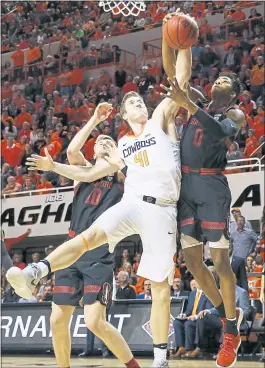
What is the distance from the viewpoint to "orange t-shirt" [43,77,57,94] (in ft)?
66.7

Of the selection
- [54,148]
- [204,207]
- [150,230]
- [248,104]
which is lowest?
[54,148]

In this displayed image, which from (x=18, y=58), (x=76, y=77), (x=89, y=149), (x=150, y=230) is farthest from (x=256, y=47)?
(x=150, y=230)

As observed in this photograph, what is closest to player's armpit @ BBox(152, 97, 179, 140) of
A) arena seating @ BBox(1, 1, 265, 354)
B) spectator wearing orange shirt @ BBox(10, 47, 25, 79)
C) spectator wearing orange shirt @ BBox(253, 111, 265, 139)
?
arena seating @ BBox(1, 1, 265, 354)

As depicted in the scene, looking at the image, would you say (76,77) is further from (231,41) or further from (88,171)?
(88,171)

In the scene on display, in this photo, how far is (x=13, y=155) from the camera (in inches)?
695

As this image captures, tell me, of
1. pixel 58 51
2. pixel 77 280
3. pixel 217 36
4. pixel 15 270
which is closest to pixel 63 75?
pixel 58 51

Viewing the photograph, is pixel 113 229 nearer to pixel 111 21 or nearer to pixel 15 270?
pixel 15 270

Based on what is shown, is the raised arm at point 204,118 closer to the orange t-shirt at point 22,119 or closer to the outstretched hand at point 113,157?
the outstretched hand at point 113,157

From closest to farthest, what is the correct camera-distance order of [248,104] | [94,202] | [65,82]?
[94,202]
[248,104]
[65,82]

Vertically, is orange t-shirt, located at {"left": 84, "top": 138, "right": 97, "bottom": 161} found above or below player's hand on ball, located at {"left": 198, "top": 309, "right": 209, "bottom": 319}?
above

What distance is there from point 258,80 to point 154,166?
10308mm

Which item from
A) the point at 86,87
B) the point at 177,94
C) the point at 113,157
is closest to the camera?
the point at 177,94

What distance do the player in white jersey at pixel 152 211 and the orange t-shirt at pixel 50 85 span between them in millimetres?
14071

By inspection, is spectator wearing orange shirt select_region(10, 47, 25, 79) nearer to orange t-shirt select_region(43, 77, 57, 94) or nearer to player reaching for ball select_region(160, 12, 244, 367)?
orange t-shirt select_region(43, 77, 57, 94)
